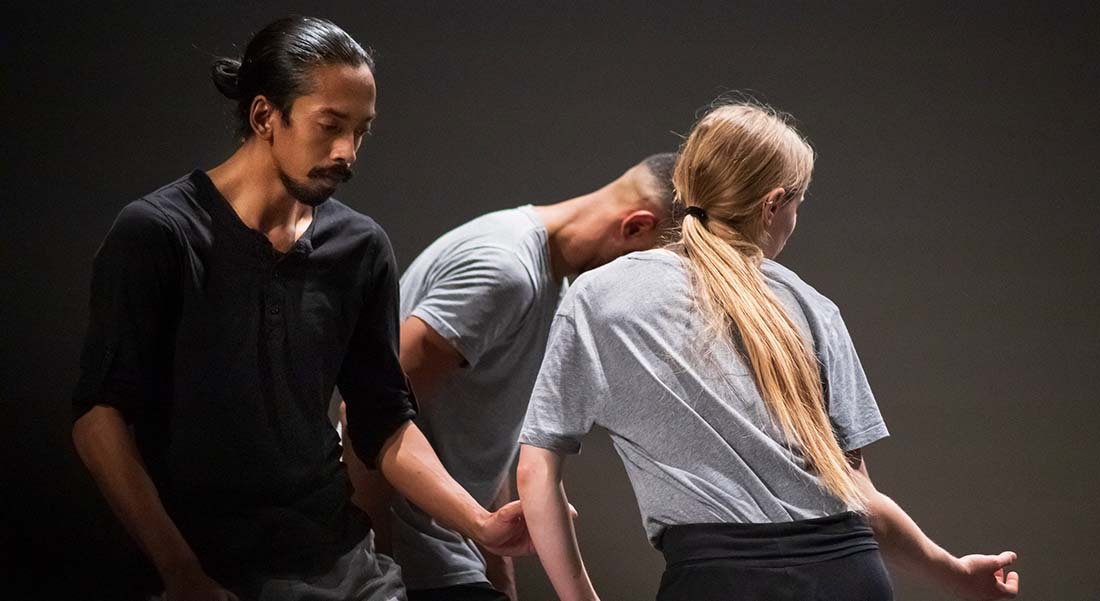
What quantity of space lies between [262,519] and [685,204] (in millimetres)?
802

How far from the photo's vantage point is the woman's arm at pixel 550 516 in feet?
6.07

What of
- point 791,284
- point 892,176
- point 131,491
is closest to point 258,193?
point 131,491

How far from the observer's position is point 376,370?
6.82 feet

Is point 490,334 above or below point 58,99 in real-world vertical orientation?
below

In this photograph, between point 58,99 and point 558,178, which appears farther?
point 558,178

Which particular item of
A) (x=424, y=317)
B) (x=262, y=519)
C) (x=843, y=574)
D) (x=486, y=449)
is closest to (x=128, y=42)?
(x=424, y=317)

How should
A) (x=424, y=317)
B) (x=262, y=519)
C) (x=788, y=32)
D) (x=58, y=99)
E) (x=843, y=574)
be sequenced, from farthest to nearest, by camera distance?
(x=788, y=32) → (x=58, y=99) → (x=424, y=317) → (x=262, y=519) → (x=843, y=574)

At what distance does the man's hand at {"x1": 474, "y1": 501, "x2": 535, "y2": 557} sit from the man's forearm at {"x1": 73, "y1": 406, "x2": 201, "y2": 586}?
0.46 m

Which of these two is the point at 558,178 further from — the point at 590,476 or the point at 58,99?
the point at 58,99

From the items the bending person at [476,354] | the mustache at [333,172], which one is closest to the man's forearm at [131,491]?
the mustache at [333,172]

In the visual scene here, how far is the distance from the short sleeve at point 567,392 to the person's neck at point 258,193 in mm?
457

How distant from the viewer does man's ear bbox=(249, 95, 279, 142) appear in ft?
6.30

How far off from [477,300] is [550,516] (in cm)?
68

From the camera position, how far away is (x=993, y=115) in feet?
10.8
